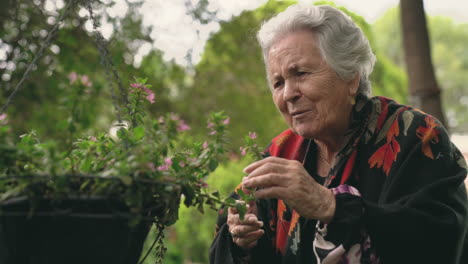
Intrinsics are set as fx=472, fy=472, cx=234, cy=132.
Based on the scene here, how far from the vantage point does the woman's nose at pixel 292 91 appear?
2.33 meters

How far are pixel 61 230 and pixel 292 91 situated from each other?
1390 mm

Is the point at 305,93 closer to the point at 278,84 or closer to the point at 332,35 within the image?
the point at 278,84

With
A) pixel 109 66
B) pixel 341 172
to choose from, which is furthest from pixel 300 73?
pixel 109 66

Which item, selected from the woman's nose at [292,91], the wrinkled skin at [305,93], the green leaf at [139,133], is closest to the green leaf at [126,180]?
the green leaf at [139,133]

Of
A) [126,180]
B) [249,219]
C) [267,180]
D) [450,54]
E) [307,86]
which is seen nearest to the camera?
[126,180]

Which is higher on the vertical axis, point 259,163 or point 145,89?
point 145,89

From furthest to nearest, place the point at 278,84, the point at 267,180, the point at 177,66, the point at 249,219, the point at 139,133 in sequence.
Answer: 1. the point at 177,66
2. the point at 278,84
3. the point at 249,219
4. the point at 267,180
5. the point at 139,133

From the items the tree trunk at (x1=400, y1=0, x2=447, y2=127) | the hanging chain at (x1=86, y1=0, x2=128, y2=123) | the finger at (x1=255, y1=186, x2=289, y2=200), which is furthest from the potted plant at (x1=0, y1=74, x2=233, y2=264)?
the tree trunk at (x1=400, y1=0, x2=447, y2=127)

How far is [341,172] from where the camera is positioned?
2.38 m

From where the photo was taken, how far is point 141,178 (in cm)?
126

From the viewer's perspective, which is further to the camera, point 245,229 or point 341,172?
point 341,172

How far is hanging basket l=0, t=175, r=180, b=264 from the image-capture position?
123cm

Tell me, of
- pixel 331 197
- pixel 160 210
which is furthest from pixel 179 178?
pixel 331 197

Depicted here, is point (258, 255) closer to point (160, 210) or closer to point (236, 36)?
point (160, 210)
